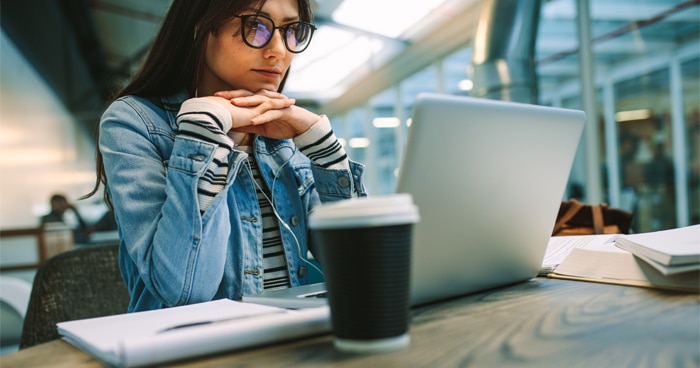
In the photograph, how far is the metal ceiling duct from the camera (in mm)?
3020

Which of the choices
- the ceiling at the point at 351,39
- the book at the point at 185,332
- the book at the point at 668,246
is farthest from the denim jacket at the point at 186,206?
the book at the point at 668,246

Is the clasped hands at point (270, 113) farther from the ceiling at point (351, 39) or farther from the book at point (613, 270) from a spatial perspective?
the book at point (613, 270)

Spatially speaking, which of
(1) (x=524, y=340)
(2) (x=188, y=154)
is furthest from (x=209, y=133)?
(1) (x=524, y=340)

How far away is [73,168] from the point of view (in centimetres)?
546

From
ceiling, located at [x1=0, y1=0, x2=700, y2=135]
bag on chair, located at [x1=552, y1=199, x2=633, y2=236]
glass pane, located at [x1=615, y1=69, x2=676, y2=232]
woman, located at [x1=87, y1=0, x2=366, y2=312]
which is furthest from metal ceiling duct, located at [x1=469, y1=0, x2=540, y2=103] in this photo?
woman, located at [x1=87, y1=0, x2=366, y2=312]

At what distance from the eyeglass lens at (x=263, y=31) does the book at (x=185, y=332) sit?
66cm

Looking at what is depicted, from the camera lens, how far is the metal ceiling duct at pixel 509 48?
9.91 feet

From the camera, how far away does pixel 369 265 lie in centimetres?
44

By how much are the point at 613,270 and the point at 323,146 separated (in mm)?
555

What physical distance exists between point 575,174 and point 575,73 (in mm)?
771

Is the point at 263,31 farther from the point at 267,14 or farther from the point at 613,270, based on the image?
the point at 613,270

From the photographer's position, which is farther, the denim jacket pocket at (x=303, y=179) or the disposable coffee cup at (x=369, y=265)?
the denim jacket pocket at (x=303, y=179)

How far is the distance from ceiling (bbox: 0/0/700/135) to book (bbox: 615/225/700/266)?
1.08 m

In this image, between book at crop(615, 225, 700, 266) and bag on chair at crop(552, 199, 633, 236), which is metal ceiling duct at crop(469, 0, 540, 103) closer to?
bag on chair at crop(552, 199, 633, 236)
